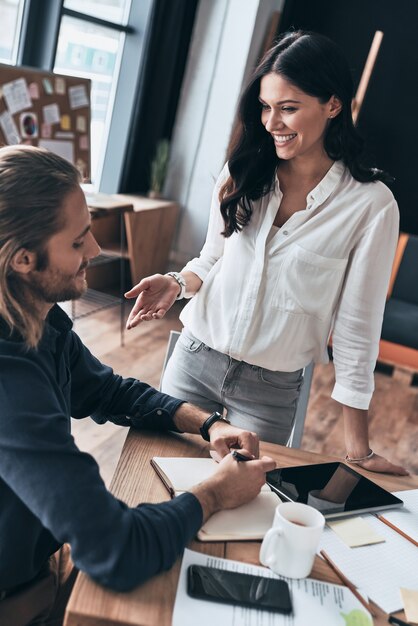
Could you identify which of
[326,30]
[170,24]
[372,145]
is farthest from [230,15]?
[372,145]

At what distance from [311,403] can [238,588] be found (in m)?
3.11

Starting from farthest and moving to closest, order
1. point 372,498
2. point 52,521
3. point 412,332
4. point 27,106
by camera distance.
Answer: point 412,332
point 27,106
point 372,498
point 52,521

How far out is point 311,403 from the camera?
407 cm

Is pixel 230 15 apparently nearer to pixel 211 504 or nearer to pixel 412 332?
pixel 412 332

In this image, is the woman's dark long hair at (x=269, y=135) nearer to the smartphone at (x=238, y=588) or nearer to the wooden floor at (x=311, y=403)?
the smartphone at (x=238, y=588)

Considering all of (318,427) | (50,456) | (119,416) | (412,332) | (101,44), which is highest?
(101,44)

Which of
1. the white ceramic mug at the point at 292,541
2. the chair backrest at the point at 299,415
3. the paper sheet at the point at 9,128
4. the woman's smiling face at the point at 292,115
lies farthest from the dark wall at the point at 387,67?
the white ceramic mug at the point at 292,541

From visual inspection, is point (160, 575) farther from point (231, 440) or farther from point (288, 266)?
point (288, 266)

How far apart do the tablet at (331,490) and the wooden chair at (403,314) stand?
3.46m

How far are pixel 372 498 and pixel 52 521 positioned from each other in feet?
2.10

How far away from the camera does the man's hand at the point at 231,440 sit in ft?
4.46

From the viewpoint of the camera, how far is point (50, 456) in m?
0.99

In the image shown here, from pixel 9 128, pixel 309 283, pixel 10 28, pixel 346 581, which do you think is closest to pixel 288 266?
pixel 309 283

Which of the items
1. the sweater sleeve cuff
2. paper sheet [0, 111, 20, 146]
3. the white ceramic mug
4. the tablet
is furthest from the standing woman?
paper sheet [0, 111, 20, 146]
